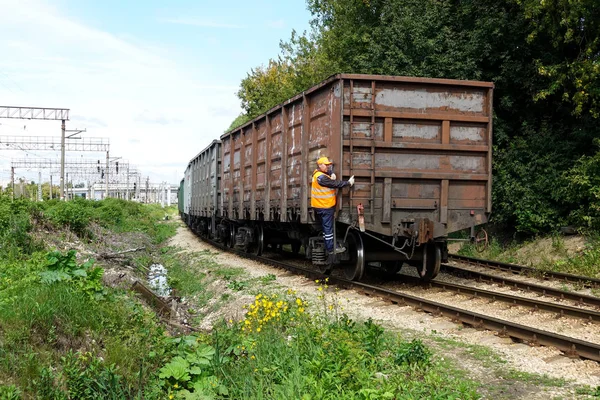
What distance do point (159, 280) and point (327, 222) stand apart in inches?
259

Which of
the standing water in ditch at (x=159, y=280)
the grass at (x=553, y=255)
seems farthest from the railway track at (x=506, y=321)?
the standing water in ditch at (x=159, y=280)

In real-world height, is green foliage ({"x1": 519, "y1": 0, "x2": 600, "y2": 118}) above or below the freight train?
above

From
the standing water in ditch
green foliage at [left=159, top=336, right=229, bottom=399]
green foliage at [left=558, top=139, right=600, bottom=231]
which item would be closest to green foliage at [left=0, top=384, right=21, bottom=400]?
green foliage at [left=159, top=336, right=229, bottom=399]

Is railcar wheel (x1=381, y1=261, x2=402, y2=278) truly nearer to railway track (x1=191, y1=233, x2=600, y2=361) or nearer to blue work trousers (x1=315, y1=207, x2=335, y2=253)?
railway track (x1=191, y1=233, x2=600, y2=361)

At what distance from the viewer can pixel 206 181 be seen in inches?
840

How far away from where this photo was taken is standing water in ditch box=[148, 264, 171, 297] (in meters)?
11.9

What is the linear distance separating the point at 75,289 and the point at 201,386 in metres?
2.60

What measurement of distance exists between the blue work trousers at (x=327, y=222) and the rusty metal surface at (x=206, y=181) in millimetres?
9723

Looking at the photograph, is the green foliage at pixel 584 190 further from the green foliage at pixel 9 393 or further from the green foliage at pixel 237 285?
the green foliage at pixel 9 393

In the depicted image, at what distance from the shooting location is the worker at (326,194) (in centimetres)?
867

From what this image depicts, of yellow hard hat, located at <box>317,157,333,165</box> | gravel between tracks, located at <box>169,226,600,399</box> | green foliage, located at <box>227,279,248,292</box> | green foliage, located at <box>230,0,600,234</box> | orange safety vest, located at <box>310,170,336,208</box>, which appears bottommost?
green foliage, located at <box>227,279,248,292</box>

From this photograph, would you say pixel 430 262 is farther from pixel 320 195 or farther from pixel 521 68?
pixel 521 68

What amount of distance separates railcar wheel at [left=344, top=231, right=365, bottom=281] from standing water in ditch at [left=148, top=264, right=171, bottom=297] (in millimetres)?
3804

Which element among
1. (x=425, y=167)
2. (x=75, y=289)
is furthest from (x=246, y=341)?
(x=425, y=167)
